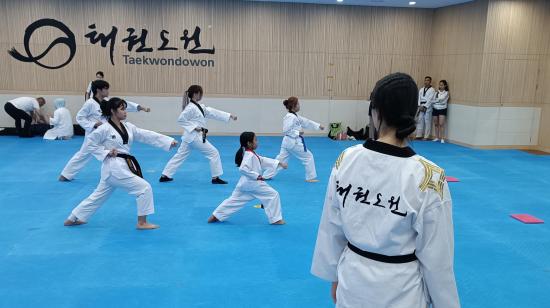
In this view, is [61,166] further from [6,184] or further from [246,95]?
[246,95]

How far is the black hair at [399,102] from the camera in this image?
1.73 metres

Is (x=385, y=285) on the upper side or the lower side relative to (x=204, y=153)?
upper

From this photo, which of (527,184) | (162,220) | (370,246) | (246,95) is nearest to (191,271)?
(162,220)

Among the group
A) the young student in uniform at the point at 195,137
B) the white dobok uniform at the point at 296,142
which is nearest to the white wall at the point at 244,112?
the young student in uniform at the point at 195,137

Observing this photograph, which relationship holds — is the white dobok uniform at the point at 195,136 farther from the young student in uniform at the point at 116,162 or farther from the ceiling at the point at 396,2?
the ceiling at the point at 396,2

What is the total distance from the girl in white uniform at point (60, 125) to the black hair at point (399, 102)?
35.5 feet

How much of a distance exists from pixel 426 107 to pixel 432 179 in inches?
445

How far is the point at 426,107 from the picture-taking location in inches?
487

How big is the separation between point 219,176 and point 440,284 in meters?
5.95

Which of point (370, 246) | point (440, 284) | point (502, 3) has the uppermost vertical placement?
point (502, 3)

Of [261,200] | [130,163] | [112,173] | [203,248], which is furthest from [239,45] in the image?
[203,248]

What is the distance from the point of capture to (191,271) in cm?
412

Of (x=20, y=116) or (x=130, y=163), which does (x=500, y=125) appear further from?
(x=20, y=116)

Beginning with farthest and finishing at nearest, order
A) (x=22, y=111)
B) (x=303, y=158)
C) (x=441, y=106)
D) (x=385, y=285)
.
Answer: (x=441, y=106) → (x=22, y=111) → (x=303, y=158) → (x=385, y=285)
